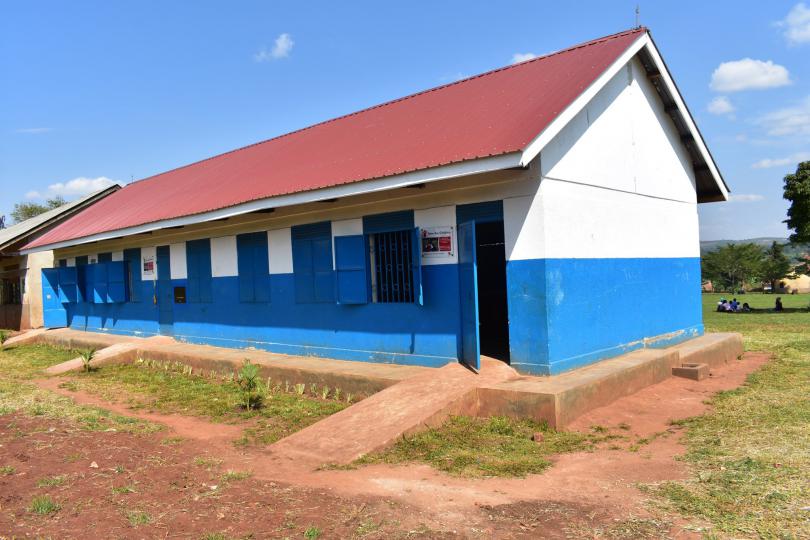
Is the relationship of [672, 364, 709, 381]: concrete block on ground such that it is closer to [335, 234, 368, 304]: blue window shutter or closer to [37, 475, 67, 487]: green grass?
[335, 234, 368, 304]: blue window shutter

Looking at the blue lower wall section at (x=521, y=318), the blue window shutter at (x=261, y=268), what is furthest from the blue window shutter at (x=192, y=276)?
the blue window shutter at (x=261, y=268)

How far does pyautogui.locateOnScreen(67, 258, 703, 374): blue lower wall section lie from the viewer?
26.8ft

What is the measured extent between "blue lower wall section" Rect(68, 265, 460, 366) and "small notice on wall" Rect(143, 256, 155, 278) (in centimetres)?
27

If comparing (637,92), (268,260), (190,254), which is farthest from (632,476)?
(190,254)

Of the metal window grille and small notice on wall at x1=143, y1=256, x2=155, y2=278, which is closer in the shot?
the metal window grille

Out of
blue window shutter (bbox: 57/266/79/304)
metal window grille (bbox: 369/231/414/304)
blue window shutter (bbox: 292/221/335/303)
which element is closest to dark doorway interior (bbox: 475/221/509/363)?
metal window grille (bbox: 369/231/414/304)

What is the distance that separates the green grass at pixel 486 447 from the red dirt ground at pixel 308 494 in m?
0.19

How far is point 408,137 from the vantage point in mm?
10188

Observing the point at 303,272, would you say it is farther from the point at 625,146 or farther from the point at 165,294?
the point at 625,146

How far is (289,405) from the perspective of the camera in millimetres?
8750

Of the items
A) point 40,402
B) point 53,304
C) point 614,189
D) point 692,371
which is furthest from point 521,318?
point 53,304

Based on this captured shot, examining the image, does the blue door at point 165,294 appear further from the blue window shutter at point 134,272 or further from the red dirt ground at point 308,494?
the red dirt ground at point 308,494

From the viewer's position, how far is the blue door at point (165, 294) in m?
14.5

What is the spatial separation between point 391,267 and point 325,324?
5.82ft
